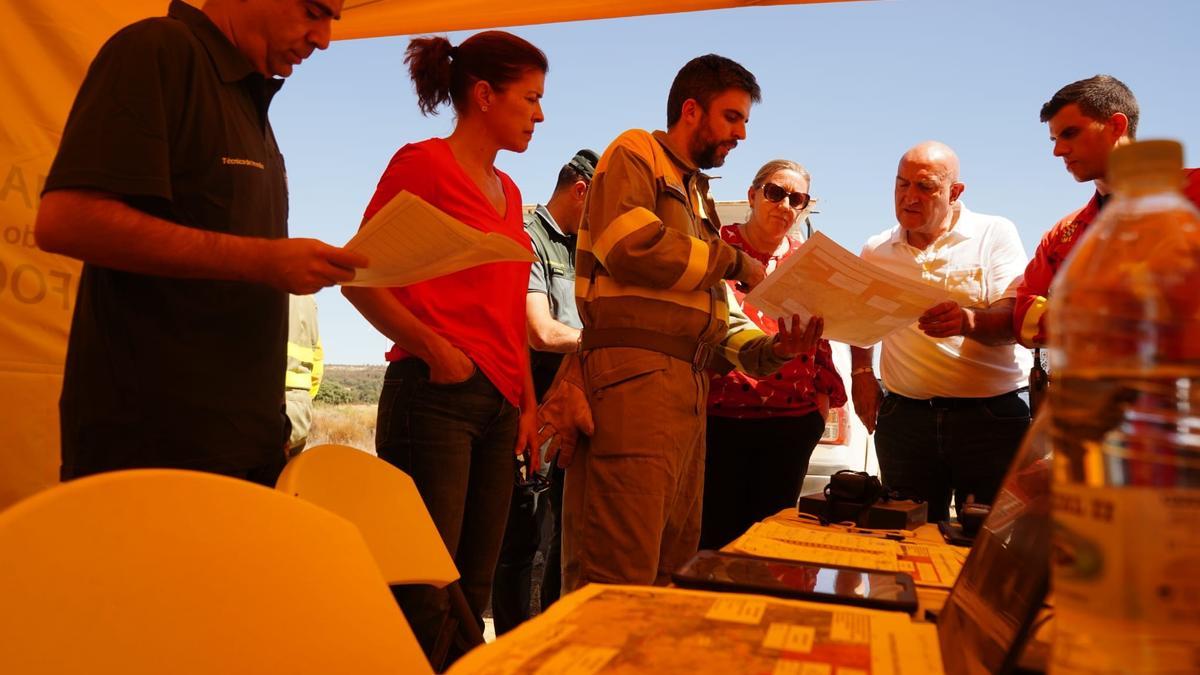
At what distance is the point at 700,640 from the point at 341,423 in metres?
3.89

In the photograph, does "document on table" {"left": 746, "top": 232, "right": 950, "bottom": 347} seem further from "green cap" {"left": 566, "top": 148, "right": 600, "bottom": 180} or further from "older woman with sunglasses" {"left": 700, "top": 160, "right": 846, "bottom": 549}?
"green cap" {"left": 566, "top": 148, "right": 600, "bottom": 180}

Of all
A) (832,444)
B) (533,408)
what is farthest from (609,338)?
(832,444)

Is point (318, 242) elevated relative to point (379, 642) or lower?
elevated

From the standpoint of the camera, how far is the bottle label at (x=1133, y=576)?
0.45 m

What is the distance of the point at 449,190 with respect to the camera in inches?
79.4

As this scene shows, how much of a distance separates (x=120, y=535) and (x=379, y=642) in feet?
0.81

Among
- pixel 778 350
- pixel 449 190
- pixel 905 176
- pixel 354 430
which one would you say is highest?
pixel 905 176

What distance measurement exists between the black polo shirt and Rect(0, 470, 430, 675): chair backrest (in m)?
0.59

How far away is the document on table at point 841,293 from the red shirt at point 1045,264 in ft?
1.06

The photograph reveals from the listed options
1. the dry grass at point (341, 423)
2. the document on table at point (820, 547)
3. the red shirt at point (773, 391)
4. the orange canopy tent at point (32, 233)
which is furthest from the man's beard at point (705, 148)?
the dry grass at point (341, 423)

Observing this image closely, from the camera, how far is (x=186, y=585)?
732 mm

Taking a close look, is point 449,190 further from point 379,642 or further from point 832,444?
point 832,444

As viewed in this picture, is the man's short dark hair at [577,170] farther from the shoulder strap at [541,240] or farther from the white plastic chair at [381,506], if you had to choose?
the white plastic chair at [381,506]

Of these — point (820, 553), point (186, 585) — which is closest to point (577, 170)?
point (820, 553)
